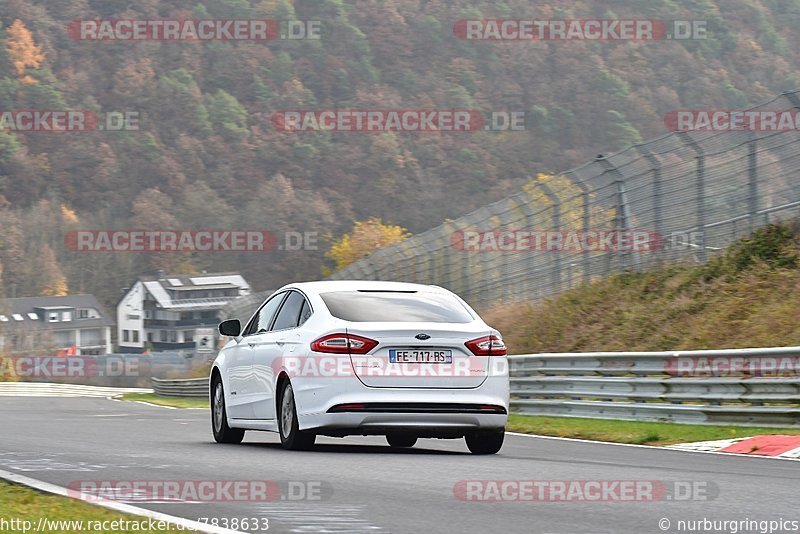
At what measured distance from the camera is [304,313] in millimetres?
12539

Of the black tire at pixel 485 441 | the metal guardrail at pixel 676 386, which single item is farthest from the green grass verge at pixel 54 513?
the metal guardrail at pixel 676 386

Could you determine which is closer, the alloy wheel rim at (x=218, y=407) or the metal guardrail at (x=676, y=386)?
the alloy wheel rim at (x=218, y=407)

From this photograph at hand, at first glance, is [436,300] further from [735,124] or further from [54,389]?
[54,389]

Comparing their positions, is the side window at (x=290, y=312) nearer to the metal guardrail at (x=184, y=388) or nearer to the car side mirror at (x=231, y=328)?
the car side mirror at (x=231, y=328)

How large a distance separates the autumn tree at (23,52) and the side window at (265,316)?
159393 millimetres

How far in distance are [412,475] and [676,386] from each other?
7.26 meters

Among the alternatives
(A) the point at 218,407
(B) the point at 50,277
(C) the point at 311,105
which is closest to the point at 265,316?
(A) the point at 218,407

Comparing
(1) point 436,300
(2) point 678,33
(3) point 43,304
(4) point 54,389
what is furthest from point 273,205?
(1) point 436,300

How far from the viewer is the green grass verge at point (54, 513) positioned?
7137mm

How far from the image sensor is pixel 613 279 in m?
26.2

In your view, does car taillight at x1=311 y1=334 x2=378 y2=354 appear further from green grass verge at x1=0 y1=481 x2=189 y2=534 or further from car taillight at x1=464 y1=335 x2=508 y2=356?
green grass verge at x1=0 y1=481 x2=189 y2=534

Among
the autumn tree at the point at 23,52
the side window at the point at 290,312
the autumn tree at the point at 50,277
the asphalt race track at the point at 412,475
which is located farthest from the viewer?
the autumn tree at the point at 23,52

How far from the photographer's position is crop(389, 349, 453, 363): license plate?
38.7ft

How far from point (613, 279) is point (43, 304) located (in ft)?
384
